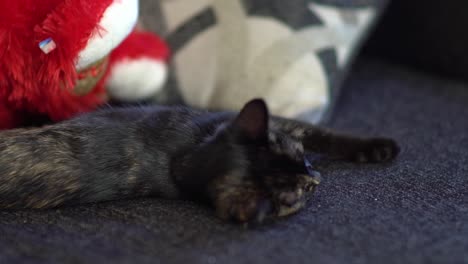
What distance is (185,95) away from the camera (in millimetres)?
1530

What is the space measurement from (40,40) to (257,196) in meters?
0.53

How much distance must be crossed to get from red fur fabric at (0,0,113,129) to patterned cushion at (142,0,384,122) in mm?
439

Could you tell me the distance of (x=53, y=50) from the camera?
1.06 meters

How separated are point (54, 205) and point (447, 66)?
1.30 m

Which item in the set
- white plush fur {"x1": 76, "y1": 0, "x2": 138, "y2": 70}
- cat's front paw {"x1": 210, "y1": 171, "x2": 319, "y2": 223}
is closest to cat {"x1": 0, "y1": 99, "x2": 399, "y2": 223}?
cat's front paw {"x1": 210, "y1": 171, "x2": 319, "y2": 223}

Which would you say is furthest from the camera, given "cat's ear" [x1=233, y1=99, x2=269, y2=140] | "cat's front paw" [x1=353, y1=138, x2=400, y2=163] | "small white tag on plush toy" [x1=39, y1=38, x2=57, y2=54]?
"cat's front paw" [x1=353, y1=138, x2=400, y2=163]

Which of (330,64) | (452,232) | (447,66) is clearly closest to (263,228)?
(452,232)

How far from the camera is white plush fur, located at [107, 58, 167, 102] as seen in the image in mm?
1432

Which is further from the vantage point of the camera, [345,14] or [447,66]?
[447,66]

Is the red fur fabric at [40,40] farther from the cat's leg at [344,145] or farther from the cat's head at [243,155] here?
the cat's leg at [344,145]

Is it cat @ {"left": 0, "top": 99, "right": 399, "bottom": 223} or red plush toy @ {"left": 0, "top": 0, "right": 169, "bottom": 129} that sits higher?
red plush toy @ {"left": 0, "top": 0, "right": 169, "bottom": 129}

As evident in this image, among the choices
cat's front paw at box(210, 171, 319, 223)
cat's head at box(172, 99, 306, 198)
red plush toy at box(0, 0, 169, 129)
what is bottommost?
cat's front paw at box(210, 171, 319, 223)

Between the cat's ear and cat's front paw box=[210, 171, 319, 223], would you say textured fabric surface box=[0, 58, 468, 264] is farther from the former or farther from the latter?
the cat's ear

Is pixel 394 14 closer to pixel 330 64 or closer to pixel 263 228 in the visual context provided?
pixel 330 64
